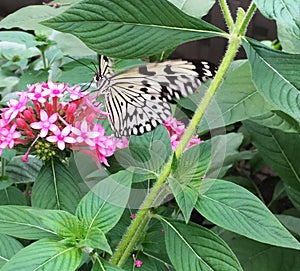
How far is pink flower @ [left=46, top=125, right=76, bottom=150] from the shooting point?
0.65 meters

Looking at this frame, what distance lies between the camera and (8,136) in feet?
2.21

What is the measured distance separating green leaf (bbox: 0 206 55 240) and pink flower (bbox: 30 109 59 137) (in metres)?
0.09

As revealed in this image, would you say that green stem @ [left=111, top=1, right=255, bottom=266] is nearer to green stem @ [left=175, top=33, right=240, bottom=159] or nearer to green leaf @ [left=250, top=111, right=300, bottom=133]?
green stem @ [left=175, top=33, right=240, bottom=159]

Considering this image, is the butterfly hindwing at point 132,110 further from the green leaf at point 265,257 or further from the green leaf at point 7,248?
the green leaf at point 265,257

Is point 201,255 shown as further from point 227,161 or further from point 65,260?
point 227,161

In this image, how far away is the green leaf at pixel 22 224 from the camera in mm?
612

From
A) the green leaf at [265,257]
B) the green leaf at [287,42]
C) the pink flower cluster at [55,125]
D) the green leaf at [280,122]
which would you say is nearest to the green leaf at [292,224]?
the green leaf at [265,257]

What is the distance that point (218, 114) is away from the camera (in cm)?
73

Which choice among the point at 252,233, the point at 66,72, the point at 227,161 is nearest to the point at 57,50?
the point at 66,72

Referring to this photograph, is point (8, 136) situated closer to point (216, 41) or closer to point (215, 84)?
point (215, 84)

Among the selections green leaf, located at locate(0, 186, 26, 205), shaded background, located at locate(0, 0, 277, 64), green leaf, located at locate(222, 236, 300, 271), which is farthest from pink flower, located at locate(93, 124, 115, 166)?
shaded background, located at locate(0, 0, 277, 64)

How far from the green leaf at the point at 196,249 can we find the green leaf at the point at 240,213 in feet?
0.12

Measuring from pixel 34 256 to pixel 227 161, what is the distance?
64 cm

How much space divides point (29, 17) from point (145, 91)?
334 millimetres
